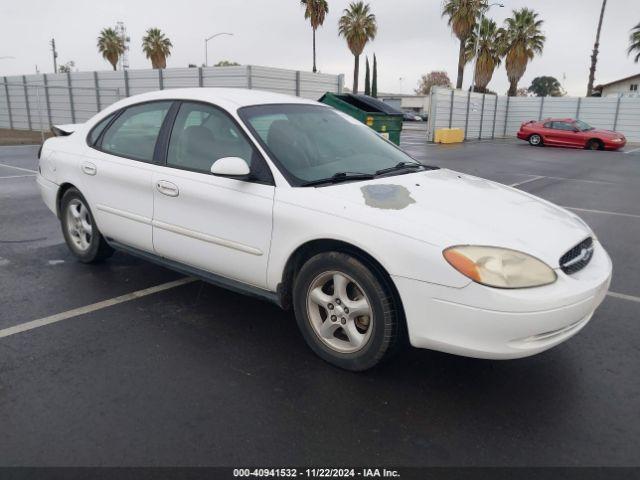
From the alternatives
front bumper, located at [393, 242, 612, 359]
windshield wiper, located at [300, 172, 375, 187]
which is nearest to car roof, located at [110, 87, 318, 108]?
windshield wiper, located at [300, 172, 375, 187]

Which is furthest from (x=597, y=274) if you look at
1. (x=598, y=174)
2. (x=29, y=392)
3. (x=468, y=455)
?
(x=598, y=174)

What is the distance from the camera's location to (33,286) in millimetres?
4430

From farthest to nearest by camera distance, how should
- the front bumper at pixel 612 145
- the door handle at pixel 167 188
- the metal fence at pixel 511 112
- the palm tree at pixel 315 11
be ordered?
the palm tree at pixel 315 11 < the metal fence at pixel 511 112 < the front bumper at pixel 612 145 < the door handle at pixel 167 188

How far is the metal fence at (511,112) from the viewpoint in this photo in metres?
27.8

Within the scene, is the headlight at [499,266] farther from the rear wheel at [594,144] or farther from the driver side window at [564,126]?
the driver side window at [564,126]

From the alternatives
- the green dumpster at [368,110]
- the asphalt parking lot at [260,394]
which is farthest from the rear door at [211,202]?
the green dumpster at [368,110]

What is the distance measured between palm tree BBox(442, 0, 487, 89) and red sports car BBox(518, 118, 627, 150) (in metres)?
11.7

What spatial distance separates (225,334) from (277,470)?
142 cm

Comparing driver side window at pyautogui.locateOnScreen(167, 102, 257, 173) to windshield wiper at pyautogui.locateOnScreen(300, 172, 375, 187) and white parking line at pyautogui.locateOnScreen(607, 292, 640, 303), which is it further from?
white parking line at pyautogui.locateOnScreen(607, 292, 640, 303)

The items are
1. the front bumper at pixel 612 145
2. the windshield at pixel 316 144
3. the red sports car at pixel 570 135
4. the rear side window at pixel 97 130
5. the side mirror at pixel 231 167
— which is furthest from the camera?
the red sports car at pixel 570 135

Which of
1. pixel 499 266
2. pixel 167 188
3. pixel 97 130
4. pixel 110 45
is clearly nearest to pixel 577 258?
pixel 499 266

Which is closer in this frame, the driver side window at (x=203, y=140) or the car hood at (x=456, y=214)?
the car hood at (x=456, y=214)

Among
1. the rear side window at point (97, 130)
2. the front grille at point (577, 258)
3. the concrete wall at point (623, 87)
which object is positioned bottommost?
the front grille at point (577, 258)

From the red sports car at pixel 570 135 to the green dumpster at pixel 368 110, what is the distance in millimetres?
13581
